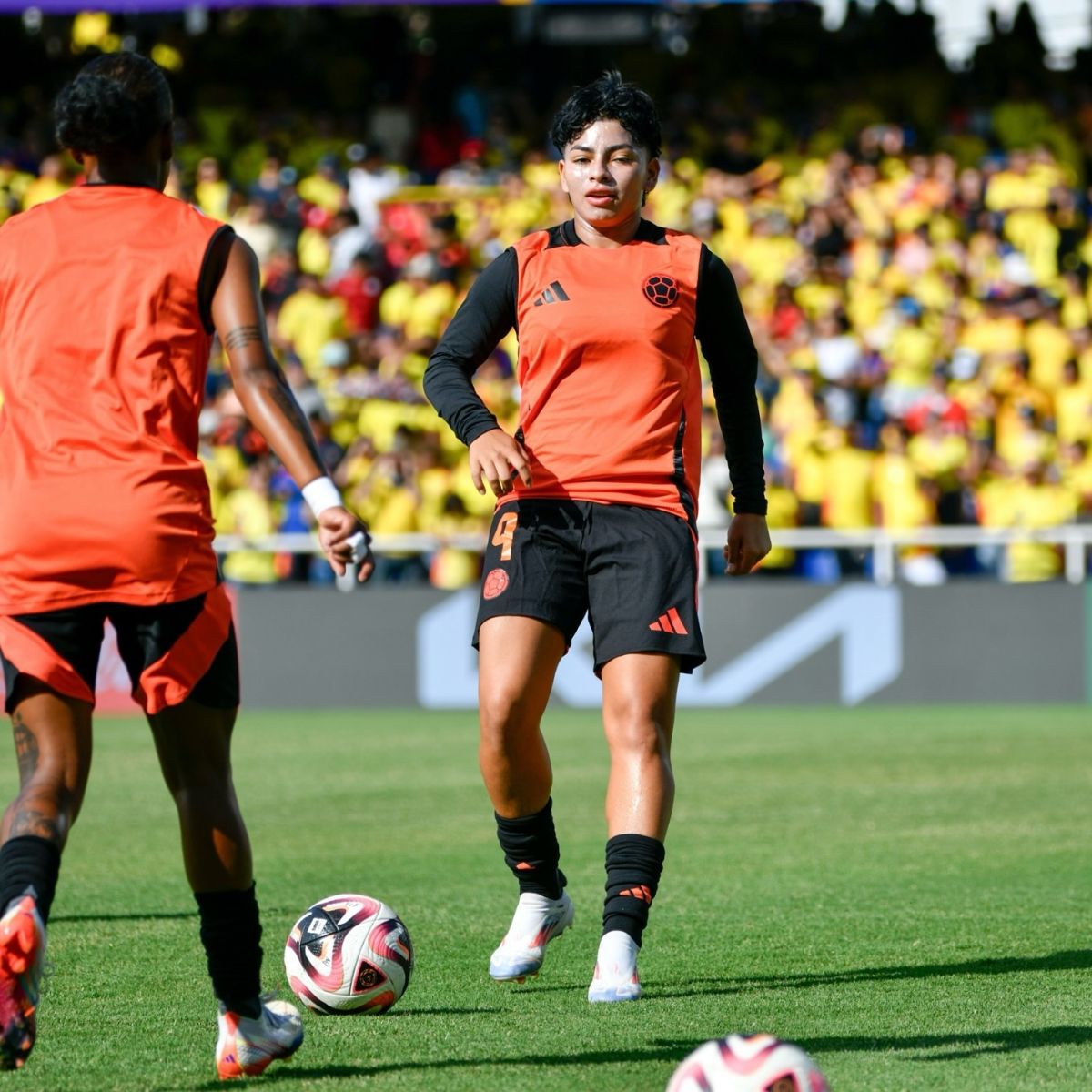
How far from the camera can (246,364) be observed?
14.1 ft

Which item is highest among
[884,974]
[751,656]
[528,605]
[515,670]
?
[528,605]

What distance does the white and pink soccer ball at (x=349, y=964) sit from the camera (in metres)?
5.25

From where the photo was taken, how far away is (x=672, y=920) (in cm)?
683

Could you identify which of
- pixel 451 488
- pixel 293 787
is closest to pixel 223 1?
pixel 451 488

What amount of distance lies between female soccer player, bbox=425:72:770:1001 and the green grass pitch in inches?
21.8

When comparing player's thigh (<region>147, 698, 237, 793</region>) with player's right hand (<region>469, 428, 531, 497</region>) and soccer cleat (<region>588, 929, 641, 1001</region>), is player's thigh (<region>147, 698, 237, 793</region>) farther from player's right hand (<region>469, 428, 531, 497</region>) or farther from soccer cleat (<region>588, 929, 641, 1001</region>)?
soccer cleat (<region>588, 929, 641, 1001</region>)

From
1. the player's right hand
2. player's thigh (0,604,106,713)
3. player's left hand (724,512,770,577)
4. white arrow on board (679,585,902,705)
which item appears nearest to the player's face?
the player's right hand

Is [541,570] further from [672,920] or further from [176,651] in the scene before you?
[672,920]

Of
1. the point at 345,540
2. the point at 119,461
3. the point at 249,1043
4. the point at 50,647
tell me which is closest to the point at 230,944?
the point at 249,1043

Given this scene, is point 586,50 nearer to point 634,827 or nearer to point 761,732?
point 761,732

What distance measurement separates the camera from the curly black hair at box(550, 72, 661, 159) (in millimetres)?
5617

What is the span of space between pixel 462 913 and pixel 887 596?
10256 mm

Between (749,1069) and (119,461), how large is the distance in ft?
5.87

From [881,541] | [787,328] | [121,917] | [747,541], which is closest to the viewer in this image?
[747,541]
